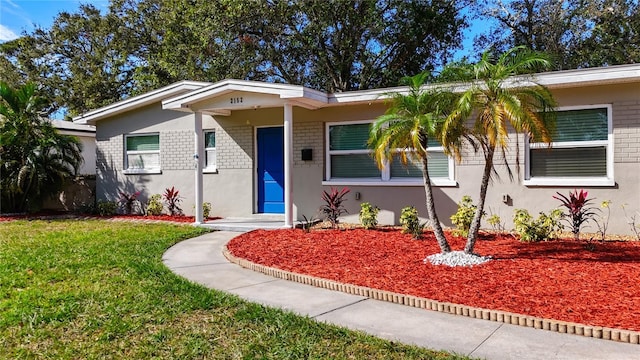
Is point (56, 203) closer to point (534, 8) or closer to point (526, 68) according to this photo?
point (526, 68)

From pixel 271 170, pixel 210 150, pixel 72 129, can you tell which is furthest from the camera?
pixel 72 129

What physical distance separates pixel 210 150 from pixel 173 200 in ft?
5.81

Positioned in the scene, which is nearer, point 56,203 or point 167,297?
point 167,297

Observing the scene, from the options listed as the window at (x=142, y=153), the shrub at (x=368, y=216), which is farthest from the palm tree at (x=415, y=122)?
the window at (x=142, y=153)

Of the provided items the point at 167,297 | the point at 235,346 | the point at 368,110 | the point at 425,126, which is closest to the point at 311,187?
the point at 368,110

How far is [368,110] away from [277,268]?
5.22 meters

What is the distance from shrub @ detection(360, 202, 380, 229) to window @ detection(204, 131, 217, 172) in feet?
15.8

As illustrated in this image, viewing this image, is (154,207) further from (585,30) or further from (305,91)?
(585,30)

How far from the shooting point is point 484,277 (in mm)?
5637

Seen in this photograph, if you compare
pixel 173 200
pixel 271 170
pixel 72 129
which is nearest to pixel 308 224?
pixel 271 170

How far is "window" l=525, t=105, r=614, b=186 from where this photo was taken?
8523mm

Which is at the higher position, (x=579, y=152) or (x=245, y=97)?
(x=245, y=97)

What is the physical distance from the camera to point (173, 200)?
12953 mm

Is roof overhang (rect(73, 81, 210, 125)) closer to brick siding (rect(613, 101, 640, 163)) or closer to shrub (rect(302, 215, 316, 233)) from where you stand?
shrub (rect(302, 215, 316, 233))
